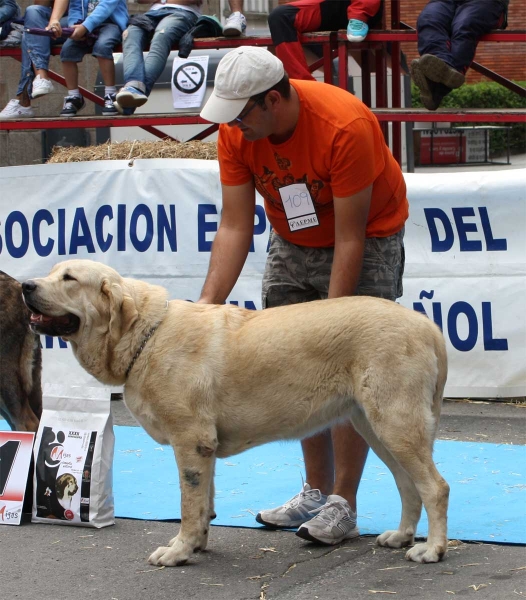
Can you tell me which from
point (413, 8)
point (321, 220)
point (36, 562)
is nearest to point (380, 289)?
point (321, 220)

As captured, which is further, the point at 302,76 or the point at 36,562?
the point at 302,76

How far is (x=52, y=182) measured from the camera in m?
7.15

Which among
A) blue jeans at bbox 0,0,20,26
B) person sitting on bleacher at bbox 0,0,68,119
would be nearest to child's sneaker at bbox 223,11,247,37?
person sitting on bleacher at bbox 0,0,68,119

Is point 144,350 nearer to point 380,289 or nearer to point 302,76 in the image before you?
point 380,289

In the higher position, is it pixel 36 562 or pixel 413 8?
pixel 413 8

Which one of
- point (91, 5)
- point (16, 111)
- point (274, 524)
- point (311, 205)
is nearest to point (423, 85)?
point (91, 5)

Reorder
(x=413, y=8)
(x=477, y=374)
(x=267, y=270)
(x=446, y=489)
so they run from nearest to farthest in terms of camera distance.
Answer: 1. (x=446, y=489)
2. (x=267, y=270)
3. (x=477, y=374)
4. (x=413, y=8)

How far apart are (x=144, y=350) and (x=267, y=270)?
0.86 meters

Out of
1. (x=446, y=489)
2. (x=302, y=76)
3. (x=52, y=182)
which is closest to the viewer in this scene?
(x=446, y=489)

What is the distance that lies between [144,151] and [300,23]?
1.86 meters

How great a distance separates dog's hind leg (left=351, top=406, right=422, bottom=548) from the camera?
3.83m

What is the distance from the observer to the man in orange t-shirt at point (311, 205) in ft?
12.0

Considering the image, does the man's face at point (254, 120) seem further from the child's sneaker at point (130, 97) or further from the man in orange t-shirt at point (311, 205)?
the child's sneaker at point (130, 97)

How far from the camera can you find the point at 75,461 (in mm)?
4250
